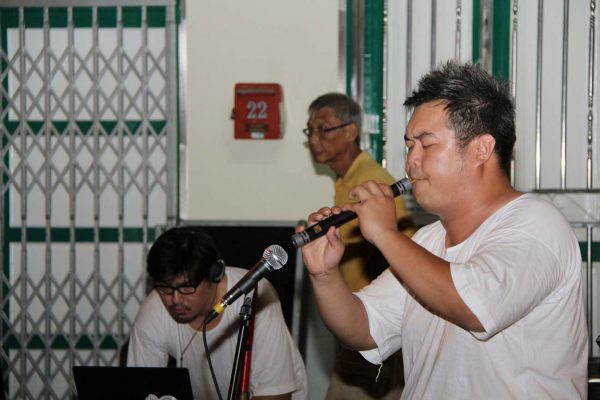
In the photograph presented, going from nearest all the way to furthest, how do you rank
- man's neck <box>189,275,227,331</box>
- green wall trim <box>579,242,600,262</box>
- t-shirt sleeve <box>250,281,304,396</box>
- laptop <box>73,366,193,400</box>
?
laptop <box>73,366,193,400</box> < t-shirt sleeve <box>250,281,304,396</box> < man's neck <box>189,275,227,331</box> < green wall trim <box>579,242,600,262</box>

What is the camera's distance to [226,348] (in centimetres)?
268

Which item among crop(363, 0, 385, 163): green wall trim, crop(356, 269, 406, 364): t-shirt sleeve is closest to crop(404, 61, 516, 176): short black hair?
crop(356, 269, 406, 364): t-shirt sleeve

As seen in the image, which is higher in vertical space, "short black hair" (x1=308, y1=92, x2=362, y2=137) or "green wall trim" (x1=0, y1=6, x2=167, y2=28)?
"green wall trim" (x1=0, y1=6, x2=167, y2=28)

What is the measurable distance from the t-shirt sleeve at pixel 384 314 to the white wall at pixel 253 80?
6.85 feet

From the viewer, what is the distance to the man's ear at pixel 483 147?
170 centimetres

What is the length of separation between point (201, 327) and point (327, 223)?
105 cm

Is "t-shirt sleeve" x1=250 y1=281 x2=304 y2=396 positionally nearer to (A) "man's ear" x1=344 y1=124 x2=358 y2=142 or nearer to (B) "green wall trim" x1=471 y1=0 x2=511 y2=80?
(A) "man's ear" x1=344 y1=124 x2=358 y2=142

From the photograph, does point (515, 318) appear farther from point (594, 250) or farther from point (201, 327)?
A: point (594, 250)

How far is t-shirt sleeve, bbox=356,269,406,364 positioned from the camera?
Result: 190cm

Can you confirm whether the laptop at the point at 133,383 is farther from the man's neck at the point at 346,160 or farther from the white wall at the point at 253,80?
the white wall at the point at 253,80

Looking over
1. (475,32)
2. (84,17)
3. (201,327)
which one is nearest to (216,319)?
(201,327)

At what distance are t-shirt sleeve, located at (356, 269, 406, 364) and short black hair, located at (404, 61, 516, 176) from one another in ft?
1.29

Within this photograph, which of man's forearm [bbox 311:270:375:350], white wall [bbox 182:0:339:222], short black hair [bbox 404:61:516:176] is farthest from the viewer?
white wall [bbox 182:0:339:222]

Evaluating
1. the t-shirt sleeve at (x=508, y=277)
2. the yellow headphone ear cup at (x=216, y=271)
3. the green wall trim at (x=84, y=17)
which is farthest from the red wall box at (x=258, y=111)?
the t-shirt sleeve at (x=508, y=277)
